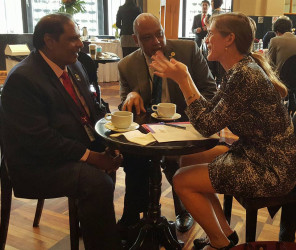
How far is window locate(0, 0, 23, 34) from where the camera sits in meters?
6.27

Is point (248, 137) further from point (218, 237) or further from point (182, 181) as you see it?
point (218, 237)

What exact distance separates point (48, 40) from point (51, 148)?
533 millimetres

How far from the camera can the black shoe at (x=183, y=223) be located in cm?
202

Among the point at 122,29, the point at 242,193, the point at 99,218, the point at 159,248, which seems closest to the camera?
the point at 242,193

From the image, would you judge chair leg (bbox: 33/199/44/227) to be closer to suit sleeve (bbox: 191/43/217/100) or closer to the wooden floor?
the wooden floor

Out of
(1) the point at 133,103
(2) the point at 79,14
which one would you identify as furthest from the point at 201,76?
(2) the point at 79,14

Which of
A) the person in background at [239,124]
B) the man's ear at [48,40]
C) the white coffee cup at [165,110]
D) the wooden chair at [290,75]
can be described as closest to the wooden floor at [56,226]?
the person in background at [239,124]

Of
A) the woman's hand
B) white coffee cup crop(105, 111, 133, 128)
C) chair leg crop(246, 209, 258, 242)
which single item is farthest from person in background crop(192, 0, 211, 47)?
chair leg crop(246, 209, 258, 242)

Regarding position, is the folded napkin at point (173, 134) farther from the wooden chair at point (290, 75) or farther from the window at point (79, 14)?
the window at point (79, 14)

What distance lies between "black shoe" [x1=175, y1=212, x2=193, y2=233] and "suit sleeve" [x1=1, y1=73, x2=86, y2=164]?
91cm

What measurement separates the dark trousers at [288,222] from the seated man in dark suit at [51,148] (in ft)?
2.71

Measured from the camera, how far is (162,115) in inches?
66.4

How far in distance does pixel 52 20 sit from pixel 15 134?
1.89 feet

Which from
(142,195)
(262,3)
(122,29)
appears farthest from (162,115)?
(262,3)
